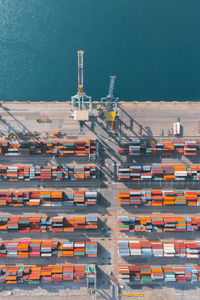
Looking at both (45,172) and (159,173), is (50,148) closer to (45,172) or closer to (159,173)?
(45,172)

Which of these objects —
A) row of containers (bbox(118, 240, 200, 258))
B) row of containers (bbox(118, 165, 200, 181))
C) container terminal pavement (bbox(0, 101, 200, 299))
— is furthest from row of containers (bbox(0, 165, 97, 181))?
row of containers (bbox(118, 240, 200, 258))

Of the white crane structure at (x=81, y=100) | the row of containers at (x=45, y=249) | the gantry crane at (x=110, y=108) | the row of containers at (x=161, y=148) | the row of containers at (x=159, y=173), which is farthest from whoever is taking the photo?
the row of containers at (x=159, y=173)

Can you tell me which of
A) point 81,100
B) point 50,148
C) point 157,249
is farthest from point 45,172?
point 157,249

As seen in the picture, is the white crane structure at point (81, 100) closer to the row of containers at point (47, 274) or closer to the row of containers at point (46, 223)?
the row of containers at point (46, 223)

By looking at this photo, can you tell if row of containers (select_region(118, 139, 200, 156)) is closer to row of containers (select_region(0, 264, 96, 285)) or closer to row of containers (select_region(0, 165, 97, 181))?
row of containers (select_region(0, 165, 97, 181))

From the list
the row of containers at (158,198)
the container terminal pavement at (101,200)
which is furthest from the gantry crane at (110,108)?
the row of containers at (158,198)

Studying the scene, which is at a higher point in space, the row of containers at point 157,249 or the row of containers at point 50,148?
the row of containers at point 50,148

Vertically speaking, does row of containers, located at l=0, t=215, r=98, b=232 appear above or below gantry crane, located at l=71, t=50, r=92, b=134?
below
